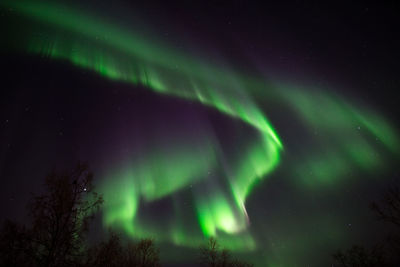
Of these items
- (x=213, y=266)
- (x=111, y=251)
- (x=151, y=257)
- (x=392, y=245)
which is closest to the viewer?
(x=111, y=251)

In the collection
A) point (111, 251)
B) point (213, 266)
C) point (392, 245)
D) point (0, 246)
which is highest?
point (0, 246)

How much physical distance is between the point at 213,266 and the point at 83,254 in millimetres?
27131

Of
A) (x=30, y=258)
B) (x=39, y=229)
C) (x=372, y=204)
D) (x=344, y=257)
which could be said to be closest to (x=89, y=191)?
(x=39, y=229)

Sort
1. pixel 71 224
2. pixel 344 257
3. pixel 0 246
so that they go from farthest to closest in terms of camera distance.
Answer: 1. pixel 344 257
2. pixel 71 224
3. pixel 0 246

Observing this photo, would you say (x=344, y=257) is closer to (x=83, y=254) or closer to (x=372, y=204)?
(x=372, y=204)

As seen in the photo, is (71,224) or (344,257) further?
(344,257)

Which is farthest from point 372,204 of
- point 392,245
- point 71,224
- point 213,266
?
point 71,224

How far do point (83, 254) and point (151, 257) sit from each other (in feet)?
61.3

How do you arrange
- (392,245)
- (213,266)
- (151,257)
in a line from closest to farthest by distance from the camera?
(151,257)
(392,245)
(213,266)

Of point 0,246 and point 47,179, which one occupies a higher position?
point 47,179

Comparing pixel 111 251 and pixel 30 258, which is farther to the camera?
pixel 111 251

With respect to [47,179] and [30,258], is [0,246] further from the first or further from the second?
[47,179]

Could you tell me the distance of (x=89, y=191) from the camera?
11.3 meters

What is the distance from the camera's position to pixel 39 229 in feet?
32.3
